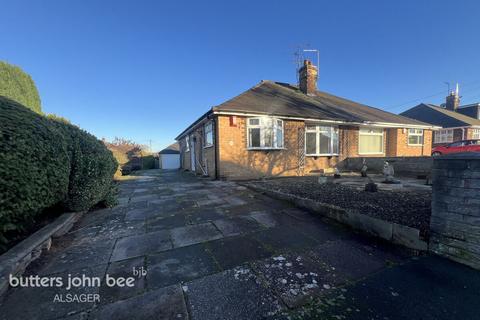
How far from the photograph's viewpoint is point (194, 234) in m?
3.03

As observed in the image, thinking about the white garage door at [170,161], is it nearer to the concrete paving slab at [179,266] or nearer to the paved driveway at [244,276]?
the paved driveway at [244,276]

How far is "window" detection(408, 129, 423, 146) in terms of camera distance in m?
12.8

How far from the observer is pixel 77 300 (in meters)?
1.67

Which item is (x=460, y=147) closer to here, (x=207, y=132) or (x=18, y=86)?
(x=207, y=132)

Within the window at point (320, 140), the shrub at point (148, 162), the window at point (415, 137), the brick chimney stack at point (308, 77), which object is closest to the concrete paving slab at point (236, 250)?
the window at point (320, 140)

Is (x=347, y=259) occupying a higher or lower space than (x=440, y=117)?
lower

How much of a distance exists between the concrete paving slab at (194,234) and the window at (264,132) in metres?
5.67

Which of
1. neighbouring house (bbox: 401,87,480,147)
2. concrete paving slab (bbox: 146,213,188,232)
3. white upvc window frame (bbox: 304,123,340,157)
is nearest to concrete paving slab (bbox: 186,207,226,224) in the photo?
concrete paving slab (bbox: 146,213,188,232)

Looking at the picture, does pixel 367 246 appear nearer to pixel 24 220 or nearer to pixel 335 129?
pixel 24 220

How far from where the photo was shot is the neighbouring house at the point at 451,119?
64.4 ft

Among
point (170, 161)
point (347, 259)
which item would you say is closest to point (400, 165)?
point (347, 259)

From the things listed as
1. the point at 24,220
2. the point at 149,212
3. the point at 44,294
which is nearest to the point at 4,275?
the point at 44,294

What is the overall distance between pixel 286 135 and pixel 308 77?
6102 mm

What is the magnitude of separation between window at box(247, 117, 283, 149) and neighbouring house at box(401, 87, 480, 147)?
1834 centimetres
